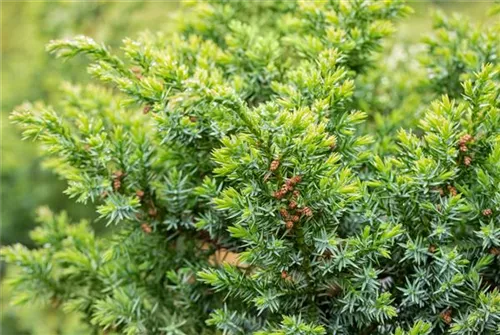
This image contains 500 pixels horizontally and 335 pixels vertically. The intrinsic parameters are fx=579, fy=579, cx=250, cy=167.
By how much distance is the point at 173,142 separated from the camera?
46.8 inches

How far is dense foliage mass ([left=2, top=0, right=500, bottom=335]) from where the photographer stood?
39.7 inches

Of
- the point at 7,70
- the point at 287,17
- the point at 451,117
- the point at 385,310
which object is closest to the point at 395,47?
the point at 287,17

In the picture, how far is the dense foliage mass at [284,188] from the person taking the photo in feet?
3.31

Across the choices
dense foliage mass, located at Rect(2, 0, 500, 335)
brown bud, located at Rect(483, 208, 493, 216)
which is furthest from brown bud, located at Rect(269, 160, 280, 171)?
brown bud, located at Rect(483, 208, 493, 216)

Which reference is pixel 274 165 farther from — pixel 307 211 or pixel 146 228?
pixel 146 228

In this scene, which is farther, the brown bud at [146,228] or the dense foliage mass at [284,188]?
the brown bud at [146,228]

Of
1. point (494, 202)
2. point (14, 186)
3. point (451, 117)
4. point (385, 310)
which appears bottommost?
point (14, 186)

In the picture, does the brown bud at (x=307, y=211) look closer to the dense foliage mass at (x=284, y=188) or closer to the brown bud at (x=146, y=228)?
the dense foliage mass at (x=284, y=188)

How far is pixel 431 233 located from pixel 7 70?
7.71 feet

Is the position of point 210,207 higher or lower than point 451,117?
lower

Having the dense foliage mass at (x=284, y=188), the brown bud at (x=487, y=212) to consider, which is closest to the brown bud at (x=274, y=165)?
→ the dense foliage mass at (x=284, y=188)

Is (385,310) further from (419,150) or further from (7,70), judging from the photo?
(7,70)

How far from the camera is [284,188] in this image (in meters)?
0.98

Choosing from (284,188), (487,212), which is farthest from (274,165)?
(487,212)
